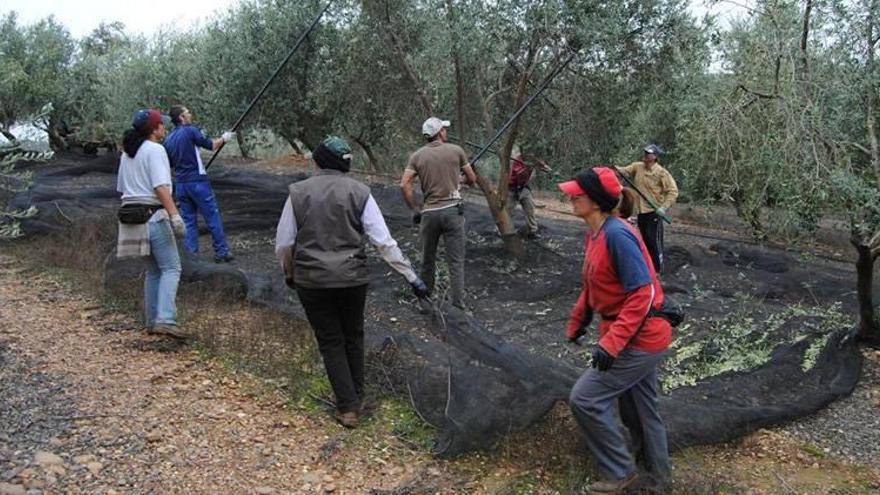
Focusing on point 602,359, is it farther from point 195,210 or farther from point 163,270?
point 195,210

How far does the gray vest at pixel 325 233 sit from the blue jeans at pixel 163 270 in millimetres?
1503

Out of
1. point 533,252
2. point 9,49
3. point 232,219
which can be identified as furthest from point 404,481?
point 9,49

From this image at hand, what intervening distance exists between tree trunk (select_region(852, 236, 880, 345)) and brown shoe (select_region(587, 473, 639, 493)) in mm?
3037

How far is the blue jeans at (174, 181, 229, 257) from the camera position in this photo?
6.94m

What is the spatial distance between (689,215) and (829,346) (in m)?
10.5

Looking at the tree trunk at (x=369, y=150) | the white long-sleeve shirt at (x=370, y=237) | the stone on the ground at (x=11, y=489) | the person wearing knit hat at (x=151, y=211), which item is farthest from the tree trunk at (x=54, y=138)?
the stone on the ground at (x=11, y=489)

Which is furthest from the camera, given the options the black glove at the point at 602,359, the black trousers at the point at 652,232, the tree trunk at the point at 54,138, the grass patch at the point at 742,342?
the tree trunk at the point at 54,138

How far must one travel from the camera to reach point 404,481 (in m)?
3.41

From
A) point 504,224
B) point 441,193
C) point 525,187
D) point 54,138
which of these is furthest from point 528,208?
point 54,138

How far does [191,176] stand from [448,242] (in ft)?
8.87

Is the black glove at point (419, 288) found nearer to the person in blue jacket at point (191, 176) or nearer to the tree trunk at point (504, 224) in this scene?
the person in blue jacket at point (191, 176)

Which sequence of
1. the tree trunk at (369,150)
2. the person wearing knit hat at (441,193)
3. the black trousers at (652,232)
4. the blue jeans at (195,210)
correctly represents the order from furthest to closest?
the tree trunk at (369,150), the black trousers at (652,232), the blue jeans at (195,210), the person wearing knit hat at (441,193)

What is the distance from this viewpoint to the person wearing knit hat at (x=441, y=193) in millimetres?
5988

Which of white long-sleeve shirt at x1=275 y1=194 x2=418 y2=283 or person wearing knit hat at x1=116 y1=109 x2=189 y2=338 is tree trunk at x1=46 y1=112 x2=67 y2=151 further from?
white long-sleeve shirt at x1=275 y1=194 x2=418 y2=283
